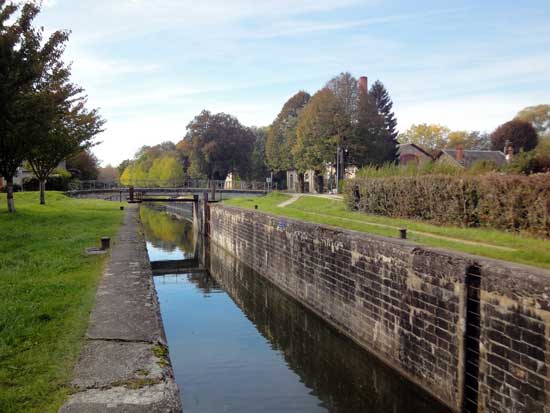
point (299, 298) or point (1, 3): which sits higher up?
point (1, 3)

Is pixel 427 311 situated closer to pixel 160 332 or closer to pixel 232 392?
pixel 232 392

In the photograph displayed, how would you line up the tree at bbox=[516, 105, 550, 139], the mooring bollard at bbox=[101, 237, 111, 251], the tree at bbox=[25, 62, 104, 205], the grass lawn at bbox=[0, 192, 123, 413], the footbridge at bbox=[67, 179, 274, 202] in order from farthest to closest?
the tree at bbox=[516, 105, 550, 139] < the footbridge at bbox=[67, 179, 274, 202] < the tree at bbox=[25, 62, 104, 205] < the mooring bollard at bbox=[101, 237, 111, 251] < the grass lawn at bbox=[0, 192, 123, 413]

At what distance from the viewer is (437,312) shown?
768 centimetres

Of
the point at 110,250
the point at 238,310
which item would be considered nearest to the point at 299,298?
the point at 238,310

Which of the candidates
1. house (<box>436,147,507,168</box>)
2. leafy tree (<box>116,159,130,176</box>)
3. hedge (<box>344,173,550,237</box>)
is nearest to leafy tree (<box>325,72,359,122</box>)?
house (<box>436,147,507,168</box>)

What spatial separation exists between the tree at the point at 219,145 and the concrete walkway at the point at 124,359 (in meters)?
53.8

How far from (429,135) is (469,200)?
6982 centimetres

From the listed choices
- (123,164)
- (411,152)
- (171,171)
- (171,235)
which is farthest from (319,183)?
(123,164)

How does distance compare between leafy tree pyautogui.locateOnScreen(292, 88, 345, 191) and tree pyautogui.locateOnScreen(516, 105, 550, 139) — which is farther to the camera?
Answer: tree pyautogui.locateOnScreen(516, 105, 550, 139)

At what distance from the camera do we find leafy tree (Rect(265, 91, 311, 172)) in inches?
2149

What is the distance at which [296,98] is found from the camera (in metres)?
64.6

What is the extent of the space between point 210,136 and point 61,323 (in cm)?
5712

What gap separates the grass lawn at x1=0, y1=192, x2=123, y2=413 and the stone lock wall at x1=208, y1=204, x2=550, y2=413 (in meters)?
5.30

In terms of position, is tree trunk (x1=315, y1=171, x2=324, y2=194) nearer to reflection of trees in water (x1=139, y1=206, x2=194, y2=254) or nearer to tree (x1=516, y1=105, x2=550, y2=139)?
reflection of trees in water (x1=139, y1=206, x2=194, y2=254)
